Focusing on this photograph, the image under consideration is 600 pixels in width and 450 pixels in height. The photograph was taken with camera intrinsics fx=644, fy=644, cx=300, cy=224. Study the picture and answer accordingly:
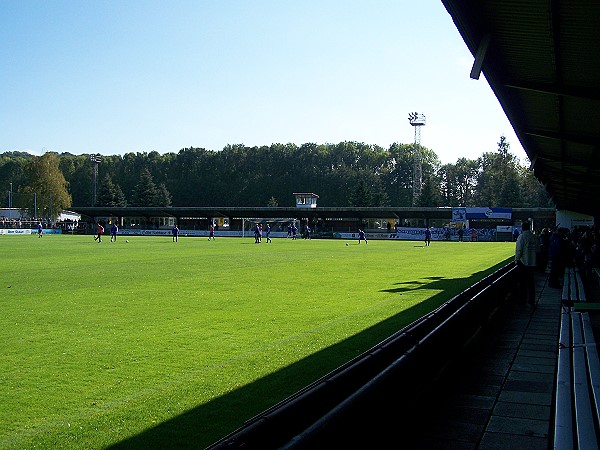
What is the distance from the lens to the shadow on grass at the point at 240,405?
499cm

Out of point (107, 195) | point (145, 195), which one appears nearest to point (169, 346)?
point (107, 195)

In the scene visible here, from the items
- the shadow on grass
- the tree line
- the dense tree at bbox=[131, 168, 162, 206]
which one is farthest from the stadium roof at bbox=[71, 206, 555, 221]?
the shadow on grass

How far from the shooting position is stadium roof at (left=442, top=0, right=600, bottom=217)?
6609mm

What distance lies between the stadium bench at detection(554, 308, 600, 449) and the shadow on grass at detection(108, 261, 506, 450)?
2.44 metres

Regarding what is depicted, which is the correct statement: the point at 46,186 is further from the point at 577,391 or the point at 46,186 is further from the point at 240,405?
the point at 577,391

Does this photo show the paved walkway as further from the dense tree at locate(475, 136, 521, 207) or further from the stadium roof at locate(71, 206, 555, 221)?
the dense tree at locate(475, 136, 521, 207)

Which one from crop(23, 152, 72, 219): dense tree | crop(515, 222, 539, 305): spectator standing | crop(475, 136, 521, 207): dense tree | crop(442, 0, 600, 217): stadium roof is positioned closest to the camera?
crop(442, 0, 600, 217): stadium roof

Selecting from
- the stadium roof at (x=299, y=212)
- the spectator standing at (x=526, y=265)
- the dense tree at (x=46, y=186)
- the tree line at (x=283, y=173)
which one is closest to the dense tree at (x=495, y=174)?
the tree line at (x=283, y=173)

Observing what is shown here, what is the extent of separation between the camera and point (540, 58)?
825 centimetres

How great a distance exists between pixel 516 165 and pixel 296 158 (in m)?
47.0

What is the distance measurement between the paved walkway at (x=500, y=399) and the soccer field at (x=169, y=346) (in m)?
1.53

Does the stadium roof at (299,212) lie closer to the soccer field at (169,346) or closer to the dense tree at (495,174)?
the dense tree at (495,174)

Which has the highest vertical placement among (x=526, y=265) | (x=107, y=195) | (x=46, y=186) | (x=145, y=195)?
(x=46, y=186)

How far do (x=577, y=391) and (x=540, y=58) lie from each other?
4.34 metres
